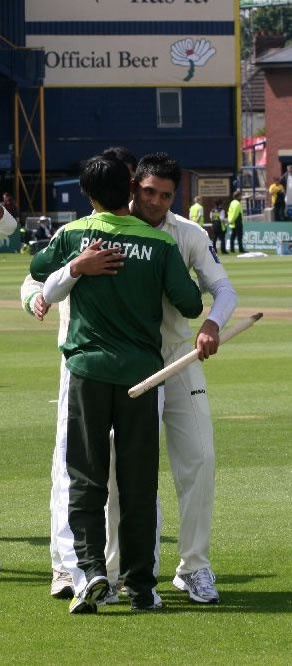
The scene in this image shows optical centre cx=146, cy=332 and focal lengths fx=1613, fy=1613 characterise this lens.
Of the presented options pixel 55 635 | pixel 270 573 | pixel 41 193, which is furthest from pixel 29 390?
pixel 41 193

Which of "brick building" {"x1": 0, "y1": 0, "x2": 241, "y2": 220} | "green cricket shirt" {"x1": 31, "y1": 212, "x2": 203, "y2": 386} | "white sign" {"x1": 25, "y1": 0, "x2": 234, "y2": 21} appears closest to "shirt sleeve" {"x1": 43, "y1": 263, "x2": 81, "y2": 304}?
"green cricket shirt" {"x1": 31, "y1": 212, "x2": 203, "y2": 386}

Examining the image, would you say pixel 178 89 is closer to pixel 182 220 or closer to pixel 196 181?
pixel 196 181

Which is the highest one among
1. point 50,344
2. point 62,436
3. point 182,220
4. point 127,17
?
point 127,17

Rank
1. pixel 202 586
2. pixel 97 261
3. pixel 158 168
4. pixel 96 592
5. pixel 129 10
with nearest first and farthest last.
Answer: pixel 97 261, pixel 96 592, pixel 158 168, pixel 202 586, pixel 129 10

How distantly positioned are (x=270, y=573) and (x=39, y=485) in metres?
2.94

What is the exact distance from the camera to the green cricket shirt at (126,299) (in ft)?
20.9

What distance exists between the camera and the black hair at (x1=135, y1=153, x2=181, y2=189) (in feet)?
21.6

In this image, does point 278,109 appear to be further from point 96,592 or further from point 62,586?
point 96,592

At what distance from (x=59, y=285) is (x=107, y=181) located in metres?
0.46

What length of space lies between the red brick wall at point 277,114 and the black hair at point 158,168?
66.6 metres

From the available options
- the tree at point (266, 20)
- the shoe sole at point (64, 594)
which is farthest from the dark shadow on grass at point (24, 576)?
the tree at point (266, 20)

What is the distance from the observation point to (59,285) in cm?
648

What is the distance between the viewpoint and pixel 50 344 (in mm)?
20094

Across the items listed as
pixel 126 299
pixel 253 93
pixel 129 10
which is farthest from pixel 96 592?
pixel 253 93
